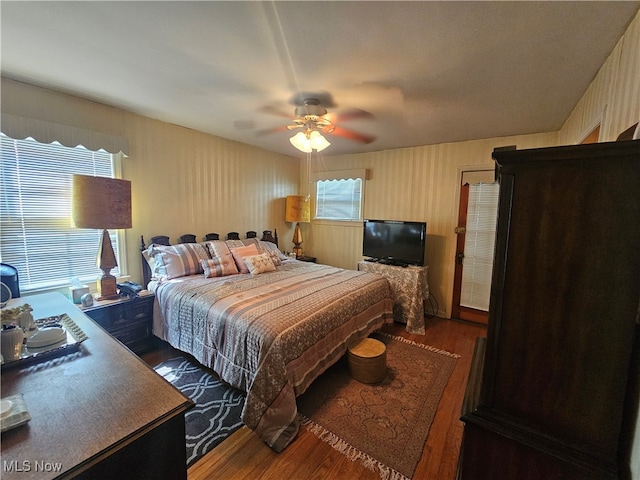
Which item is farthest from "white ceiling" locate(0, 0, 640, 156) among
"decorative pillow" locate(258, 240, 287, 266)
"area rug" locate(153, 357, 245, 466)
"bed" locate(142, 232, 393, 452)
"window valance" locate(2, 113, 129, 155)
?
"area rug" locate(153, 357, 245, 466)

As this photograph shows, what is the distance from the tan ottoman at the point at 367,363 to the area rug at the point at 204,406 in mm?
913

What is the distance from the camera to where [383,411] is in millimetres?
1959

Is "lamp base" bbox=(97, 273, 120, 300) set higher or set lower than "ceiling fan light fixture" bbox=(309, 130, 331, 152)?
lower

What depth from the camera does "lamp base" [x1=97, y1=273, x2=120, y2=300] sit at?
2447 mm

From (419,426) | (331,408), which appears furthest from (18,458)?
(419,426)

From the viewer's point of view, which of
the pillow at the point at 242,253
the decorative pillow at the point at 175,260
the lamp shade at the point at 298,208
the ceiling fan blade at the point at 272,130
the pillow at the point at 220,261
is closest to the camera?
the decorative pillow at the point at 175,260

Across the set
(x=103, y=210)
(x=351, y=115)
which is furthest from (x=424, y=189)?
(x=103, y=210)

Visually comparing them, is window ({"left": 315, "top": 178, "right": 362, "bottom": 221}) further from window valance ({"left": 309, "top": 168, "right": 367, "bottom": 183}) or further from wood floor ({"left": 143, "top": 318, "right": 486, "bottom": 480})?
wood floor ({"left": 143, "top": 318, "right": 486, "bottom": 480})

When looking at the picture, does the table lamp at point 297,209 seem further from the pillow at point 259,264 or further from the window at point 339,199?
the pillow at point 259,264

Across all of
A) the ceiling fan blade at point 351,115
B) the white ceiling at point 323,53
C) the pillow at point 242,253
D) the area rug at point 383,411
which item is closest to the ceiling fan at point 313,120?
the ceiling fan blade at point 351,115

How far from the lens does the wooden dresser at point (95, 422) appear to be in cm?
69

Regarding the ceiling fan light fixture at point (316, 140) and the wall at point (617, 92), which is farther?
the ceiling fan light fixture at point (316, 140)

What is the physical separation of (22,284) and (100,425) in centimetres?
236

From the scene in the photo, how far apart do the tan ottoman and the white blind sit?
1.93 m
